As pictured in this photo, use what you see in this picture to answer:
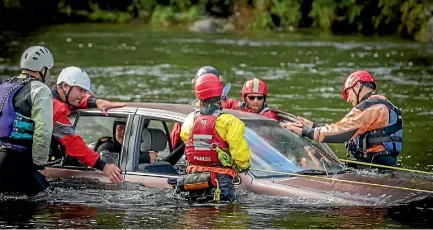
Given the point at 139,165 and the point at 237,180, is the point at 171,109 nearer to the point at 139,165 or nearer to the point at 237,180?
the point at 139,165

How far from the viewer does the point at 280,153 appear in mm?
10734

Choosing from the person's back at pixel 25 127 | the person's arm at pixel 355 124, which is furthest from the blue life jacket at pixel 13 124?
the person's arm at pixel 355 124

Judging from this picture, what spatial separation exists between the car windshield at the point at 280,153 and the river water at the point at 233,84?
410mm

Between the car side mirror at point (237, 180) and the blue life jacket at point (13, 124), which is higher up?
the blue life jacket at point (13, 124)

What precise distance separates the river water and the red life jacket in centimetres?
53

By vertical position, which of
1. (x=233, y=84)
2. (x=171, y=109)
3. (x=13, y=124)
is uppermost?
(x=171, y=109)

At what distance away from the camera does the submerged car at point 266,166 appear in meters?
10.2

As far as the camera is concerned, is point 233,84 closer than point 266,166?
No

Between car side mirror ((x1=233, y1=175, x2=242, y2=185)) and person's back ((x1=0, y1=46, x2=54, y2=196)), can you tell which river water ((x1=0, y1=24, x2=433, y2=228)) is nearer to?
car side mirror ((x1=233, y1=175, x2=242, y2=185))

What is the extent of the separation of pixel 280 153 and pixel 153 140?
1497 mm

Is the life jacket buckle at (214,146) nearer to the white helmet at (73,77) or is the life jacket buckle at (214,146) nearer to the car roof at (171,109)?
the car roof at (171,109)

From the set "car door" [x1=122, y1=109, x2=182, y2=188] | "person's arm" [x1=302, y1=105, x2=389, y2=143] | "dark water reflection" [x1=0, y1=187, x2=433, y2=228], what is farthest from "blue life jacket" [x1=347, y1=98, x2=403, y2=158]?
"car door" [x1=122, y1=109, x2=182, y2=188]

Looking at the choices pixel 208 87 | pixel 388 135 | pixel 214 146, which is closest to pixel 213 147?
pixel 214 146

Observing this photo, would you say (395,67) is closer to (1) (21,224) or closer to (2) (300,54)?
(2) (300,54)
